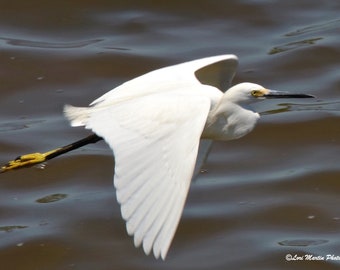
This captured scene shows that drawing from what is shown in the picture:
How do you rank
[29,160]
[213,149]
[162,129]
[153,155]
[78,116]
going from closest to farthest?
[153,155] → [162,129] → [78,116] → [29,160] → [213,149]

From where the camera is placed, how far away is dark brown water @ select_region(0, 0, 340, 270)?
6.43 m

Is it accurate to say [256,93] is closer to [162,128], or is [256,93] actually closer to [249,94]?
[249,94]

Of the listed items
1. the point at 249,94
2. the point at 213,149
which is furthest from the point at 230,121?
the point at 213,149

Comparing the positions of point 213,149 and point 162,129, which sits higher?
point 162,129

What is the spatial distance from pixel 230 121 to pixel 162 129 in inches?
32.6

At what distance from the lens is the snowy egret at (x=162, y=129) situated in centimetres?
442

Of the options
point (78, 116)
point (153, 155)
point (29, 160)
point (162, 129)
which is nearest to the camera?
point (153, 155)

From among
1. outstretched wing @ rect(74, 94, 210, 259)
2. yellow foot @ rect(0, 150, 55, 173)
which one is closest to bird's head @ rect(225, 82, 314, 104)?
outstretched wing @ rect(74, 94, 210, 259)

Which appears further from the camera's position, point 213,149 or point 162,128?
point 213,149

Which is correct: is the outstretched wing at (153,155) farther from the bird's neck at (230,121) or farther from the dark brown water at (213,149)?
the dark brown water at (213,149)

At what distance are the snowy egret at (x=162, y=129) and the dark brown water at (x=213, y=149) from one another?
60 cm

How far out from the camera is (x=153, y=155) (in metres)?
4.77

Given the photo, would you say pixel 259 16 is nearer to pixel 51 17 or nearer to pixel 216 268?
pixel 51 17

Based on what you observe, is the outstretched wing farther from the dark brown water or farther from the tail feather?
the dark brown water
